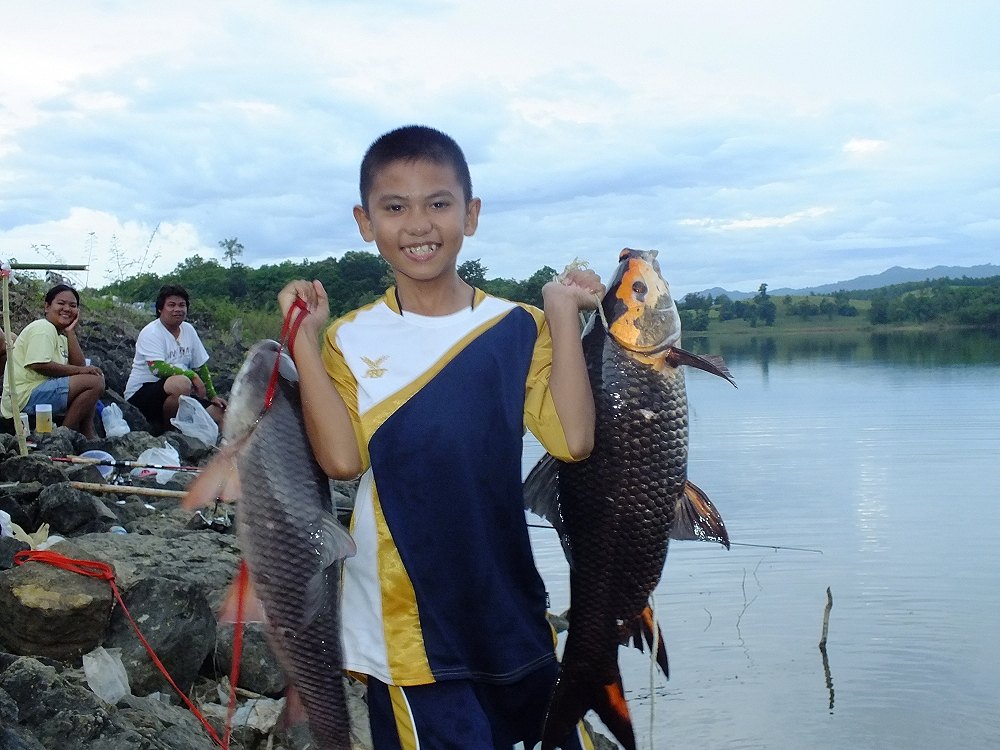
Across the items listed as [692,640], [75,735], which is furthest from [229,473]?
[692,640]

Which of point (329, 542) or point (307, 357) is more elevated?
point (307, 357)

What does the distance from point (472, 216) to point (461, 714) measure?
4.42 feet

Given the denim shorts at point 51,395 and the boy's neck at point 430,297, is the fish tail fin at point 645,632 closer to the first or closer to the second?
the boy's neck at point 430,297

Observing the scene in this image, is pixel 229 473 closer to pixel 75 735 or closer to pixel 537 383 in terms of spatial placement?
pixel 537 383

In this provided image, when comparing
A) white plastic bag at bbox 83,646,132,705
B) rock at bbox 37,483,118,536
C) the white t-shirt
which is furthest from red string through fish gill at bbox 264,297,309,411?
the white t-shirt

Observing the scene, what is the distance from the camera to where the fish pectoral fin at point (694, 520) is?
2953 millimetres

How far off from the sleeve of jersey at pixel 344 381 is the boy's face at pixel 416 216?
30 cm

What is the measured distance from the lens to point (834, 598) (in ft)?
36.5

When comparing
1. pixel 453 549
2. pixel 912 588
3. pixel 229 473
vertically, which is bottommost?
pixel 912 588

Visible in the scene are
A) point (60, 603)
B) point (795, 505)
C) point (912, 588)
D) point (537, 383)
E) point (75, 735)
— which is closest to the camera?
point (537, 383)

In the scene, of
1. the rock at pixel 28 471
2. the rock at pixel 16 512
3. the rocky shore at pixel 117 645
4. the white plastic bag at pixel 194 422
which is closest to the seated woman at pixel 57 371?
the white plastic bag at pixel 194 422

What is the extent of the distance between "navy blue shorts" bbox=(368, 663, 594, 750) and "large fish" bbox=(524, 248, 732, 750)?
7 cm

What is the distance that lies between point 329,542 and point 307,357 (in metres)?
0.47

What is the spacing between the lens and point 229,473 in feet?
9.43
